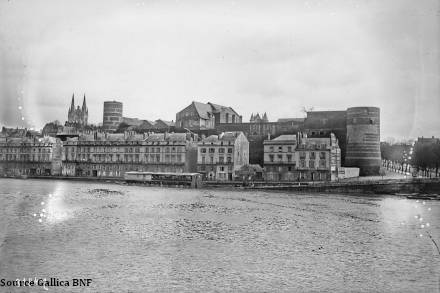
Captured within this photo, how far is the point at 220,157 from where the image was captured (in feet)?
→ 190

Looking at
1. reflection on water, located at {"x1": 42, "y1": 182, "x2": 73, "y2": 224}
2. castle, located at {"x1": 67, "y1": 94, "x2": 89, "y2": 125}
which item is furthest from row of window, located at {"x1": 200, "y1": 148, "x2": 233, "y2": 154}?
castle, located at {"x1": 67, "y1": 94, "x2": 89, "y2": 125}

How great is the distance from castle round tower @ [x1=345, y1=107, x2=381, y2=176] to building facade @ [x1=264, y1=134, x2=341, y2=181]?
7894 millimetres

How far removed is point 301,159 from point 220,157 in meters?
10.7

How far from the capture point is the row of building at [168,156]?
180ft

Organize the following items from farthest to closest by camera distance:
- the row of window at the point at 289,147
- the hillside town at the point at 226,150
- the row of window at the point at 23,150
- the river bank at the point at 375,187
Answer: the row of window at the point at 23,150, the hillside town at the point at 226,150, the row of window at the point at 289,147, the river bank at the point at 375,187

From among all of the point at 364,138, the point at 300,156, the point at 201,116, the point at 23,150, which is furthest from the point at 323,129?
the point at 23,150

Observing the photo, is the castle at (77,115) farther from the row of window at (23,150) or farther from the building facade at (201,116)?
the building facade at (201,116)

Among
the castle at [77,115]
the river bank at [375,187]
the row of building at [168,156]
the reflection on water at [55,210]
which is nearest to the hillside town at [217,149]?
the row of building at [168,156]

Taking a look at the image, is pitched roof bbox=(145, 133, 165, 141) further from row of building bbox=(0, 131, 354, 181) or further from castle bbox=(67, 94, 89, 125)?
castle bbox=(67, 94, 89, 125)

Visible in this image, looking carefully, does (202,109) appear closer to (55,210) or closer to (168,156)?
(168,156)

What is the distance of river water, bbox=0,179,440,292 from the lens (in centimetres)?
1346

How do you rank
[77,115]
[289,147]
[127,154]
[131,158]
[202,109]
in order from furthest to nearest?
[77,115]
[202,109]
[127,154]
[131,158]
[289,147]

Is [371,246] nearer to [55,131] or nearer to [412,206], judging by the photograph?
[412,206]

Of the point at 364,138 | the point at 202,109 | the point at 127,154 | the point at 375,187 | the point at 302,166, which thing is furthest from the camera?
the point at 202,109
